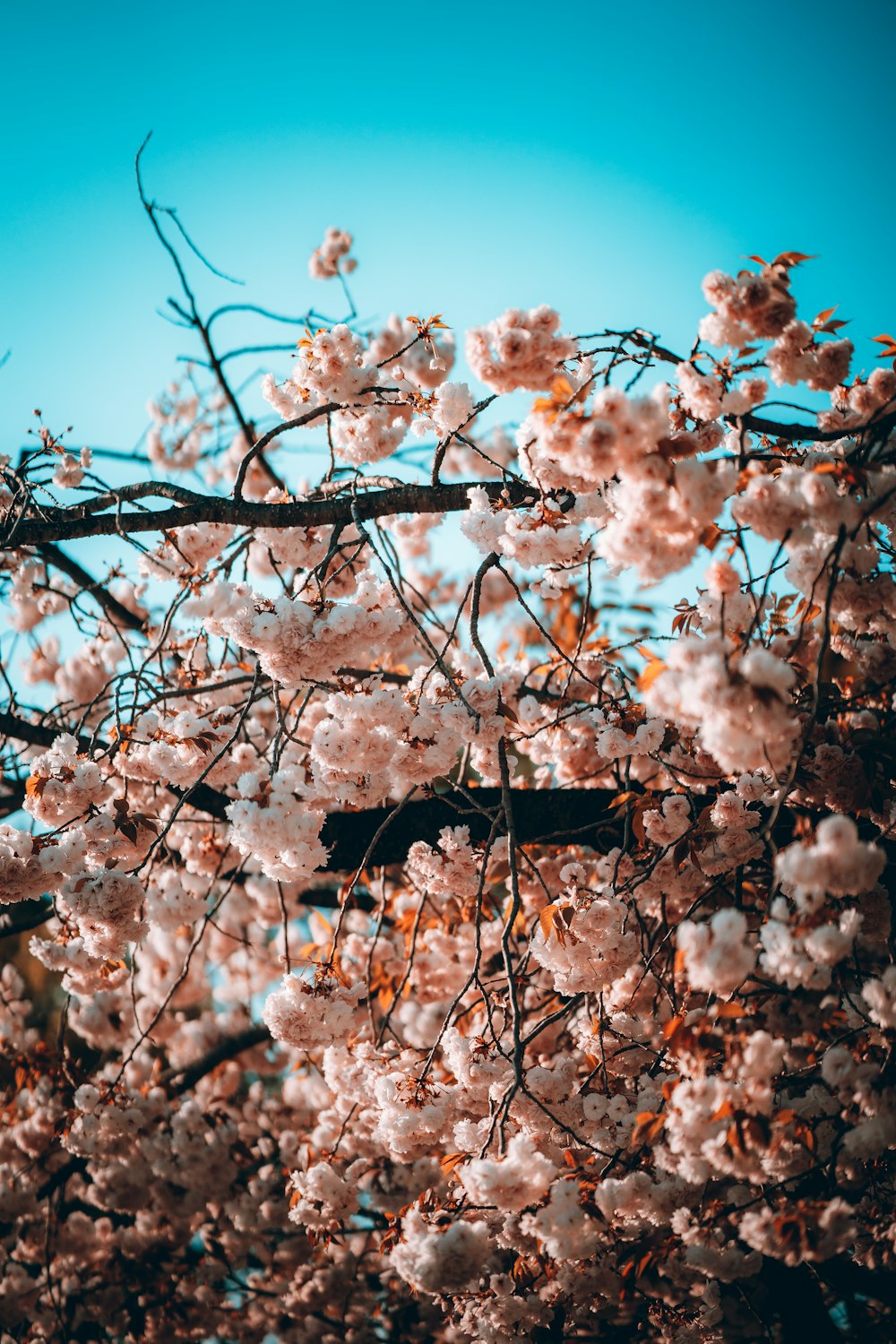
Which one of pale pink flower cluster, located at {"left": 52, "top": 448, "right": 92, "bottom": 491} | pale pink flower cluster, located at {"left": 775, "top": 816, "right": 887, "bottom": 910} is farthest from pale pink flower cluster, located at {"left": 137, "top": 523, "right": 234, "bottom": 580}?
pale pink flower cluster, located at {"left": 775, "top": 816, "right": 887, "bottom": 910}

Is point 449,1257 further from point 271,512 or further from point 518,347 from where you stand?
point 518,347

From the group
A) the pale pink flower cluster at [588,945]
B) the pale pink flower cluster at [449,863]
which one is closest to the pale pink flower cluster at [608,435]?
the pale pink flower cluster at [588,945]

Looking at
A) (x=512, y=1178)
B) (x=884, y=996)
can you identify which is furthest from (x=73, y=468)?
(x=884, y=996)

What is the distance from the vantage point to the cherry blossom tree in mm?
1596

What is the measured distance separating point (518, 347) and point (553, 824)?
1.69 meters

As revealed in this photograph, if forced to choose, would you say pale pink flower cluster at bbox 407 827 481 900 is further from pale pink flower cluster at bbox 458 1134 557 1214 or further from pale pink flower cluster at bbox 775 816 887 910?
pale pink flower cluster at bbox 775 816 887 910

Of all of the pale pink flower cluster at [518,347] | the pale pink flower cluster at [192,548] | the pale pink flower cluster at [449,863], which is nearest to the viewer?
the pale pink flower cluster at [518,347]

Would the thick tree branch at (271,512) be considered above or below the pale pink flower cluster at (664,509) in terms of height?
above

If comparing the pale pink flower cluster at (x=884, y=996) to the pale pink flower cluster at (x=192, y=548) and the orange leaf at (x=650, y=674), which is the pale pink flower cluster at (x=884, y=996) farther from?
the pale pink flower cluster at (x=192, y=548)

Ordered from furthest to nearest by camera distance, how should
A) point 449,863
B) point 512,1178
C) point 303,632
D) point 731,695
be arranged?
point 449,863
point 303,632
point 512,1178
point 731,695

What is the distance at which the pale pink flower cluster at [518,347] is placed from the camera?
1852 millimetres

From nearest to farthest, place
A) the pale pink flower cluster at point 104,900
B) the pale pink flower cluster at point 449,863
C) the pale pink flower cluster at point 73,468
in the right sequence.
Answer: the pale pink flower cluster at point 104,900 < the pale pink flower cluster at point 449,863 < the pale pink flower cluster at point 73,468

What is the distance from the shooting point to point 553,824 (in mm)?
2846

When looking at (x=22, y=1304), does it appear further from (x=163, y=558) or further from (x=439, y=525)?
(x=439, y=525)
